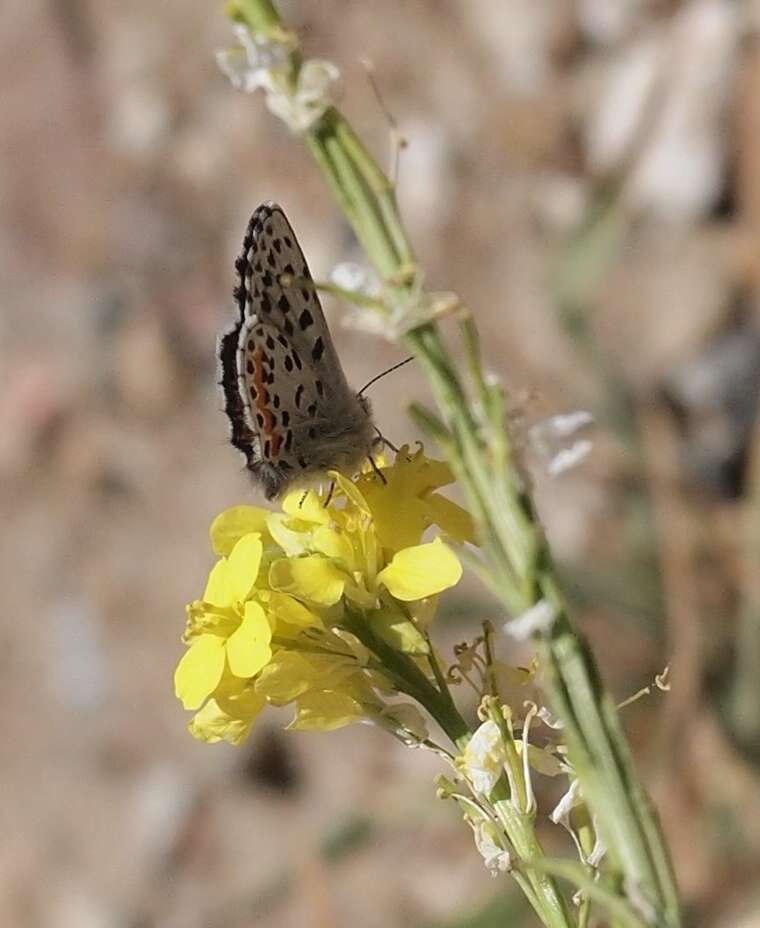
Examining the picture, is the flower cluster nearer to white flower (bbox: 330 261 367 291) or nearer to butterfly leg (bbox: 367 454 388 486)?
butterfly leg (bbox: 367 454 388 486)

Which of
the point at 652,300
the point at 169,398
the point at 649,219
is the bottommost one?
the point at 652,300

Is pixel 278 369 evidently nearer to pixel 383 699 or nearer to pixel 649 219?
pixel 383 699

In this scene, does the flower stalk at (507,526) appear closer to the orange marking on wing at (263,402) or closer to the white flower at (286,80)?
the white flower at (286,80)

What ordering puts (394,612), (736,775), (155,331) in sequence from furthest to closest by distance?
(155,331) < (736,775) < (394,612)

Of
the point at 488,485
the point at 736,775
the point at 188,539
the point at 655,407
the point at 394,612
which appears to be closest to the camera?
the point at 488,485

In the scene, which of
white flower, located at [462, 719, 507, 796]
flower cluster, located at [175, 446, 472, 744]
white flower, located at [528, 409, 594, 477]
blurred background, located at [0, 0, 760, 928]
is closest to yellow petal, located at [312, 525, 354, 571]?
flower cluster, located at [175, 446, 472, 744]

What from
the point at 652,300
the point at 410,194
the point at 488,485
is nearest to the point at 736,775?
the point at 652,300

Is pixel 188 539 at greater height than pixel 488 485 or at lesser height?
greater

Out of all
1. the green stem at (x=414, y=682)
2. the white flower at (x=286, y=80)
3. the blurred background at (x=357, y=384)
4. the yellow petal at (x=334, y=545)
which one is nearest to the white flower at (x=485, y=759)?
the green stem at (x=414, y=682)
